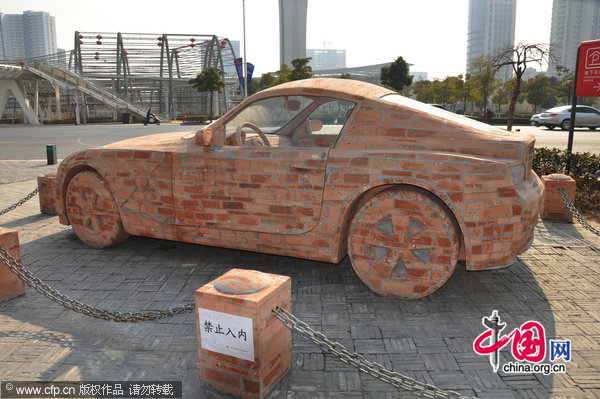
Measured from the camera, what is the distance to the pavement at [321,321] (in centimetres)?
255

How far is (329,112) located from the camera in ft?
12.8

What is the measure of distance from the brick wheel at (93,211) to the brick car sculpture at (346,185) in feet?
0.50

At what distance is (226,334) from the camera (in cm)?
239

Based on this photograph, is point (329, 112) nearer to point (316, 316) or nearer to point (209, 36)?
point (316, 316)

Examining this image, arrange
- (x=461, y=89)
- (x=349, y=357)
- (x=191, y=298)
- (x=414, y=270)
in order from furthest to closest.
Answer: (x=461, y=89) < (x=191, y=298) < (x=414, y=270) < (x=349, y=357)

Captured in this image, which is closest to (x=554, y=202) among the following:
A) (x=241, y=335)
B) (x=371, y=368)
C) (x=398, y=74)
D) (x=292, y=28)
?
(x=371, y=368)

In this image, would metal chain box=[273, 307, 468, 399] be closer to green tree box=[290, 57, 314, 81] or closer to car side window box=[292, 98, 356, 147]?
car side window box=[292, 98, 356, 147]

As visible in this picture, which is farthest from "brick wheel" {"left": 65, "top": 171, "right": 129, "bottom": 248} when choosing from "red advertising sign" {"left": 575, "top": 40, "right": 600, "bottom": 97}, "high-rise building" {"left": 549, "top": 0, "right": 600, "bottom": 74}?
"high-rise building" {"left": 549, "top": 0, "right": 600, "bottom": 74}

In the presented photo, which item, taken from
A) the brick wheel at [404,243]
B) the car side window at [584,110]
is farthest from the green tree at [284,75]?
the brick wheel at [404,243]

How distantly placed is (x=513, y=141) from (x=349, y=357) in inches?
81.7

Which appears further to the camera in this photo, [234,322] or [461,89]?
[461,89]

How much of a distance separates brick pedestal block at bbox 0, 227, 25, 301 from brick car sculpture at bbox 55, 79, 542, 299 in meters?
0.96

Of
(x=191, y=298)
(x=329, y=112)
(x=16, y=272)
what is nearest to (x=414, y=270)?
(x=329, y=112)

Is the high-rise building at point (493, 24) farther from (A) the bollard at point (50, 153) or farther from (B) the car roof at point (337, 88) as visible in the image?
(B) the car roof at point (337, 88)
